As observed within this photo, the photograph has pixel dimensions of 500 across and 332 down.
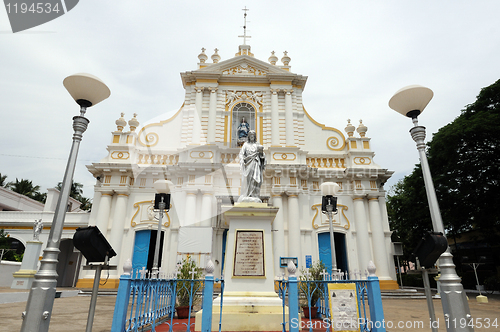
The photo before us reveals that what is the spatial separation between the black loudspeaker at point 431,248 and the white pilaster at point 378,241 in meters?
10.7

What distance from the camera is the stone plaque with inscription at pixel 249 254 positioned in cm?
546

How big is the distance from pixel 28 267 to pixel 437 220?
54.7 ft

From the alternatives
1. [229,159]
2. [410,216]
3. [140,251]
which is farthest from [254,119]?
[410,216]

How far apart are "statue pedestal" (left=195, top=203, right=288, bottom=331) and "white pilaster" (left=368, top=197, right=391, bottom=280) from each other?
33.6 ft

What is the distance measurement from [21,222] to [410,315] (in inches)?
784

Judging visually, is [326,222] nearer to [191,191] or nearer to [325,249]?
[325,249]

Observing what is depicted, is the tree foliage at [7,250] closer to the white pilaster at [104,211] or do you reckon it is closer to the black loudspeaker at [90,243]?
the white pilaster at [104,211]

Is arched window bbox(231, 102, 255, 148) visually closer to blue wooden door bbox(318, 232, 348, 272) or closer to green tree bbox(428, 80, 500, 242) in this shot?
blue wooden door bbox(318, 232, 348, 272)

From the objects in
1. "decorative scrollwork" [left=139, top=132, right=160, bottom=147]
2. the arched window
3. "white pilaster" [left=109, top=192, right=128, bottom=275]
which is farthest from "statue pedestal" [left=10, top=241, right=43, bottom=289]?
the arched window

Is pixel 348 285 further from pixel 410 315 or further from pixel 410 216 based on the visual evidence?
pixel 410 216

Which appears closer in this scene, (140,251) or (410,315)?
(410,315)

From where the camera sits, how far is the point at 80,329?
5.67 metres

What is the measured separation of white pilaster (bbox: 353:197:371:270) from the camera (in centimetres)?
1405

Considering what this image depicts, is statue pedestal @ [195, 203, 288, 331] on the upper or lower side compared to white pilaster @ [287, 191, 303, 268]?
lower
